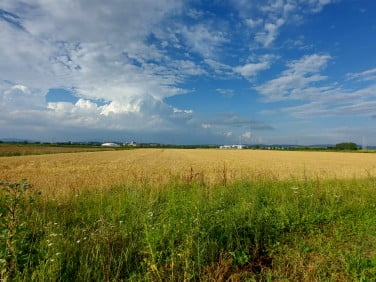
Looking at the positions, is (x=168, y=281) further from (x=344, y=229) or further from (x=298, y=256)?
(x=344, y=229)

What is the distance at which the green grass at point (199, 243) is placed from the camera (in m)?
3.59

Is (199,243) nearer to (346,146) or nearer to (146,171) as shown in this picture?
(146,171)

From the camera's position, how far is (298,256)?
425 centimetres

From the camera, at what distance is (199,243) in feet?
13.5

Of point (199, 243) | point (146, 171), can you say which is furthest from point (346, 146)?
point (199, 243)

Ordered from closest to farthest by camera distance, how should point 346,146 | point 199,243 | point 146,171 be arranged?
point 199,243
point 146,171
point 346,146

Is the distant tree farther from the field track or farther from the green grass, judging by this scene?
the green grass

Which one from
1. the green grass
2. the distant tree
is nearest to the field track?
the green grass

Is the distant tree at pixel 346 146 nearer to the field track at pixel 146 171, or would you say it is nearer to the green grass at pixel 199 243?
the field track at pixel 146 171

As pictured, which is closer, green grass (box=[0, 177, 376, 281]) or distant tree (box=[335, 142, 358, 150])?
green grass (box=[0, 177, 376, 281])

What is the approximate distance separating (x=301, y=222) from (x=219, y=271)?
2866 millimetres

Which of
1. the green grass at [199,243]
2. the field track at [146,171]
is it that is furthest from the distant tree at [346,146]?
the green grass at [199,243]

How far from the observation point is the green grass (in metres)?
3.59

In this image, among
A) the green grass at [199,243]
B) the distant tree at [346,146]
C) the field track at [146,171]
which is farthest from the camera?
the distant tree at [346,146]
